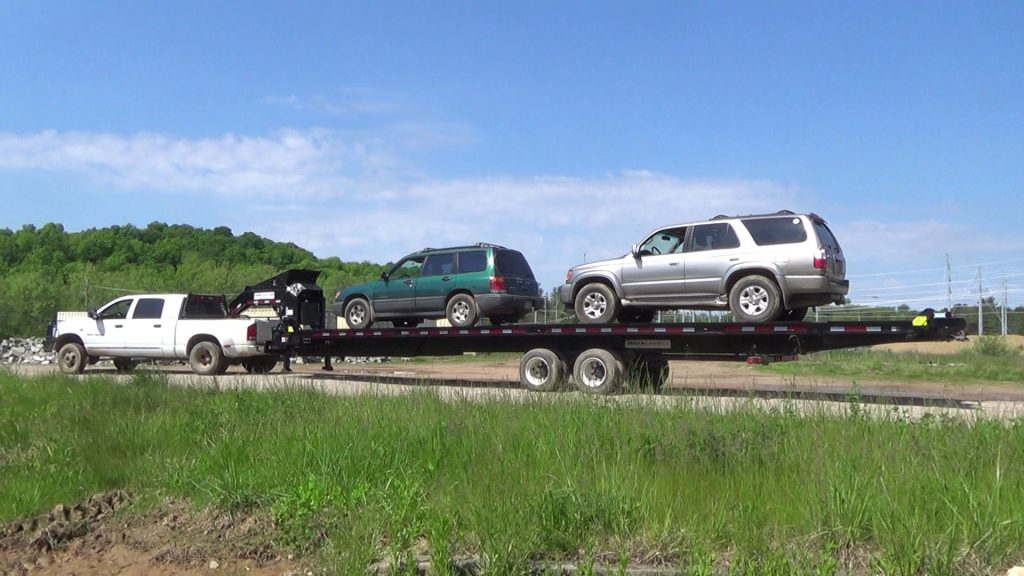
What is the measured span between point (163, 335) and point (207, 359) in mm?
1496

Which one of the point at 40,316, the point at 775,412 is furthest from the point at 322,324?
the point at 40,316

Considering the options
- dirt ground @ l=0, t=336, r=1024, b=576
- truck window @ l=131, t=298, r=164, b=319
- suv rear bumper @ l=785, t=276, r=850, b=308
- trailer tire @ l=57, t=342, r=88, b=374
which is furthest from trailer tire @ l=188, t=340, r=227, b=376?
dirt ground @ l=0, t=336, r=1024, b=576

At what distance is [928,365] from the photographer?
25609 millimetres

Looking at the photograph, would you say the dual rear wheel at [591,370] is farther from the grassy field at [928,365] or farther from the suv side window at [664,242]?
the grassy field at [928,365]

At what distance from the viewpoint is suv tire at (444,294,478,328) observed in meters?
17.1

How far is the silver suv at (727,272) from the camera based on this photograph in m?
13.6

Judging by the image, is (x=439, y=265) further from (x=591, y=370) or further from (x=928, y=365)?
(x=928, y=365)

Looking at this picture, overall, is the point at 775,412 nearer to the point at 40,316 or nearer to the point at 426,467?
the point at 426,467

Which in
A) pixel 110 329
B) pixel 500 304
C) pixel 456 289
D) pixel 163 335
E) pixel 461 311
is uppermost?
pixel 456 289

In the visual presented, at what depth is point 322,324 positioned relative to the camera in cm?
2034

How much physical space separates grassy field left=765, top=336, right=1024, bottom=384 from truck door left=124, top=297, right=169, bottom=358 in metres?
16.2

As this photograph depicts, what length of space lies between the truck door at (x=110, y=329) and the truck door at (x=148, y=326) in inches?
7.4

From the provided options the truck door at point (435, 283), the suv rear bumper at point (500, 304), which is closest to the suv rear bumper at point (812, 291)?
the suv rear bumper at point (500, 304)

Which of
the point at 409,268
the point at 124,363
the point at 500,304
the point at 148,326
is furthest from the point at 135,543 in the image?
the point at 124,363
